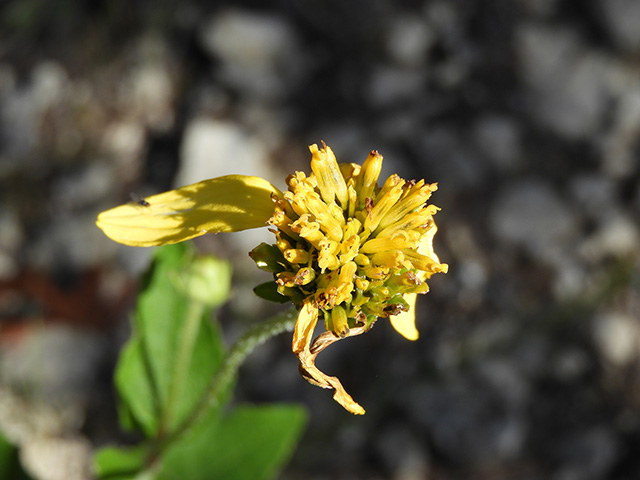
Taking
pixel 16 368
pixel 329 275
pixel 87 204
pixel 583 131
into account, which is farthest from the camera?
pixel 583 131

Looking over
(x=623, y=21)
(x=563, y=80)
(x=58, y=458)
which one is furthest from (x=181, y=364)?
(x=623, y=21)

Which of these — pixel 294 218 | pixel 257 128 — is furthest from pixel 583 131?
pixel 294 218

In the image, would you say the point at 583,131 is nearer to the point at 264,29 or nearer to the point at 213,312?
the point at 264,29

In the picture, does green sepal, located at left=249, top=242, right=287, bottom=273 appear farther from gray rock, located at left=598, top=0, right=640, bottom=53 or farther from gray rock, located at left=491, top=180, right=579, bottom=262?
gray rock, located at left=598, top=0, right=640, bottom=53

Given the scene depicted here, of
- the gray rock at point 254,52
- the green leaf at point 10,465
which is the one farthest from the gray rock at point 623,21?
the green leaf at point 10,465

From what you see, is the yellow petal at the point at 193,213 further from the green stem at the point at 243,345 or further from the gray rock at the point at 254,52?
the gray rock at the point at 254,52

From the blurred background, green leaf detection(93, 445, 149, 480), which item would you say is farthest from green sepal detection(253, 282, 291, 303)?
the blurred background
